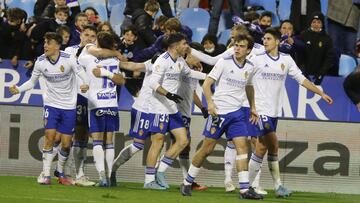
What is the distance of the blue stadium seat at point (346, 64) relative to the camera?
17984 millimetres

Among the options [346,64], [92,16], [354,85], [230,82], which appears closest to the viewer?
[354,85]

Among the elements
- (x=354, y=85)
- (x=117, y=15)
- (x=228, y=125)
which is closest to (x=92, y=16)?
(x=117, y=15)

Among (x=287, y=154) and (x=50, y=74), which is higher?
(x=50, y=74)

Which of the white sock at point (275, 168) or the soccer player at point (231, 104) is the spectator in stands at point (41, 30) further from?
the white sock at point (275, 168)

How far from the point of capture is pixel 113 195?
1380 centimetres

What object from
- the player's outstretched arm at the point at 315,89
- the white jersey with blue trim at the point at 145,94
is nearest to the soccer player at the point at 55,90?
the white jersey with blue trim at the point at 145,94

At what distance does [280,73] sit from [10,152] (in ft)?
15.0

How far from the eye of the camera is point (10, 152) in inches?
663

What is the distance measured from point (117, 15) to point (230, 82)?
6.69 meters

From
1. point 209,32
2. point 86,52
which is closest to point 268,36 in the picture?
point 86,52

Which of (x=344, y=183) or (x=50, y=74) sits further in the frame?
(x=344, y=183)

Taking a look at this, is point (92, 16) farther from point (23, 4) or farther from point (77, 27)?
point (23, 4)

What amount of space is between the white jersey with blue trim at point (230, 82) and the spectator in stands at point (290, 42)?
2977mm

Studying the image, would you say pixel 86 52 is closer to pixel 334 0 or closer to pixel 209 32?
pixel 209 32
